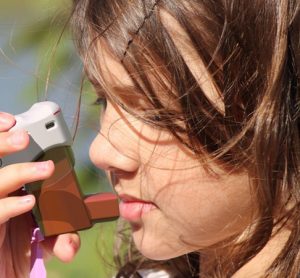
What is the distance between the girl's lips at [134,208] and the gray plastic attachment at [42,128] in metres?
0.12

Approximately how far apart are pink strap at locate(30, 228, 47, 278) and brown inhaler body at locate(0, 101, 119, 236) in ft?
0.15

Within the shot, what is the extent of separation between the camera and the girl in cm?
79

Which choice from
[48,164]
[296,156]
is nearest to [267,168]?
[296,156]

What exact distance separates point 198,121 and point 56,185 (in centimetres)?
22

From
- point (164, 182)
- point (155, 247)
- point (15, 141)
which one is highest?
point (15, 141)

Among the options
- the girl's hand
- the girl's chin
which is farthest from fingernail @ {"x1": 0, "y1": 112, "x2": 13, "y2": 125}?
the girl's chin

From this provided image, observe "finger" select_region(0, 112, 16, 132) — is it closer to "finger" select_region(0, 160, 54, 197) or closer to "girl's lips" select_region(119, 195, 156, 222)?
"finger" select_region(0, 160, 54, 197)

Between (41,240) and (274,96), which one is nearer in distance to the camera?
(274,96)

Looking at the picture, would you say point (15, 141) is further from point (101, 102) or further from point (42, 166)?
point (101, 102)

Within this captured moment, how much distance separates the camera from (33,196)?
0.85m

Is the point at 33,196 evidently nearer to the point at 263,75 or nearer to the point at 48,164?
the point at 48,164

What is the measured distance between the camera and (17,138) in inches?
32.2

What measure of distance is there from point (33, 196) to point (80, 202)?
0.25ft

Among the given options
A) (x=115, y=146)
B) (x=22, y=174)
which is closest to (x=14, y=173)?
(x=22, y=174)
